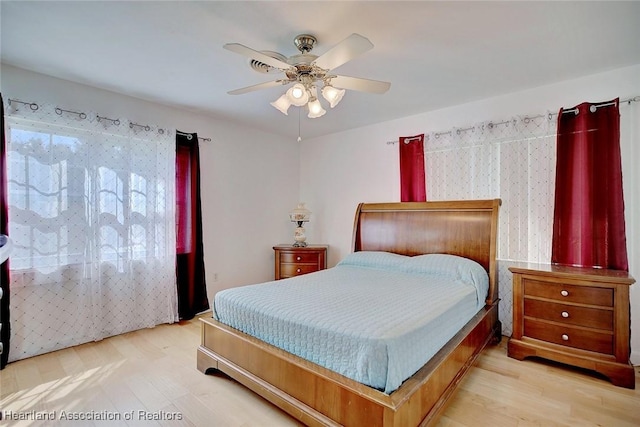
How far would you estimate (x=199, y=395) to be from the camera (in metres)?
2.06

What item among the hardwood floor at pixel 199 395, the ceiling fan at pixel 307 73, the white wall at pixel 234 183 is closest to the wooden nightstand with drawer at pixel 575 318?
the hardwood floor at pixel 199 395

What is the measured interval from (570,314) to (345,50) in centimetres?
256

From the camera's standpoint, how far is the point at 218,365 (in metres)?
2.21

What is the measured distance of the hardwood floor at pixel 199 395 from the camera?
182 cm

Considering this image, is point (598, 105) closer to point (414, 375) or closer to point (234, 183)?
point (414, 375)

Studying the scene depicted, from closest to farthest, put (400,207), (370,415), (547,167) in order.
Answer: (370,415) < (547,167) < (400,207)

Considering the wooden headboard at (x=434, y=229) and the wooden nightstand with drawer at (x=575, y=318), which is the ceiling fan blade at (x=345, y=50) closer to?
the wooden headboard at (x=434, y=229)

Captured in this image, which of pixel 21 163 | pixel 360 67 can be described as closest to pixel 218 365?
pixel 21 163

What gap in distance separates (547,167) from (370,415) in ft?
9.01

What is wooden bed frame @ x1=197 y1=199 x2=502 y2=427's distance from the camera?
147 cm

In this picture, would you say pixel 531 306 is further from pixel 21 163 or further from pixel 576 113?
pixel 21 163

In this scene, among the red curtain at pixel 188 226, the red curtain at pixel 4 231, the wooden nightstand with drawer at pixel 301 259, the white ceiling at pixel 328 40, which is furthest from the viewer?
the wooden nightstand with drawer at pixel 301 259

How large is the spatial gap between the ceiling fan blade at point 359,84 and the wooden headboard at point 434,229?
1685 millimetres

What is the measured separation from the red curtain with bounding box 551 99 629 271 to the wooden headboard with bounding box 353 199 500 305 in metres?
0.54
